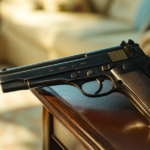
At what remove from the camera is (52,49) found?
5.99 feet

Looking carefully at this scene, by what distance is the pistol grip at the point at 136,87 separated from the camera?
538 millimetres

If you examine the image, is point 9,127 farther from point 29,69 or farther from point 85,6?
point 85,6

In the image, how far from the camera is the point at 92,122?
0.54 meters

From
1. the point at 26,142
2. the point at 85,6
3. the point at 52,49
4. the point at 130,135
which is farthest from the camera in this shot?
the point at 85,6

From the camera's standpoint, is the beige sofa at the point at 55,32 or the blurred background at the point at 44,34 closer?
the blurred background at the point at 44,34

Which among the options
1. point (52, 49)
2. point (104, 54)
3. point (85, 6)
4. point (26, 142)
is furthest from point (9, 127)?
point (85, 6)

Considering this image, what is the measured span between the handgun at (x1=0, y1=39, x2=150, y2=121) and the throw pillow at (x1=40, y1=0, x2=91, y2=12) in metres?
1.82

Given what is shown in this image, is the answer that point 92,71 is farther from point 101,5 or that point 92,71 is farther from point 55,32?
point 101,5

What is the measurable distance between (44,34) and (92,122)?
142cm

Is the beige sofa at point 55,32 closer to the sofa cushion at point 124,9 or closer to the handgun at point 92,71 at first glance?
the sofa cushion at point 124,9

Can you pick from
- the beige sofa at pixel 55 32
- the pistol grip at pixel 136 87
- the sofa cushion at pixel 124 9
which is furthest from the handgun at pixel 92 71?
the sofa cushion at pixel 124 9

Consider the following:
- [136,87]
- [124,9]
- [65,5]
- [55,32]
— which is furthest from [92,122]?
[65,5]

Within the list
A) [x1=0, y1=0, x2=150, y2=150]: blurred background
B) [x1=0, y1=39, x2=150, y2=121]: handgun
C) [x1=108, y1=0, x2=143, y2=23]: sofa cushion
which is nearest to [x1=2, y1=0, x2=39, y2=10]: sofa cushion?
[x1=0, y1=0, x2=150, y2=150]: blurred background

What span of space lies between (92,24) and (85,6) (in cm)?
57
